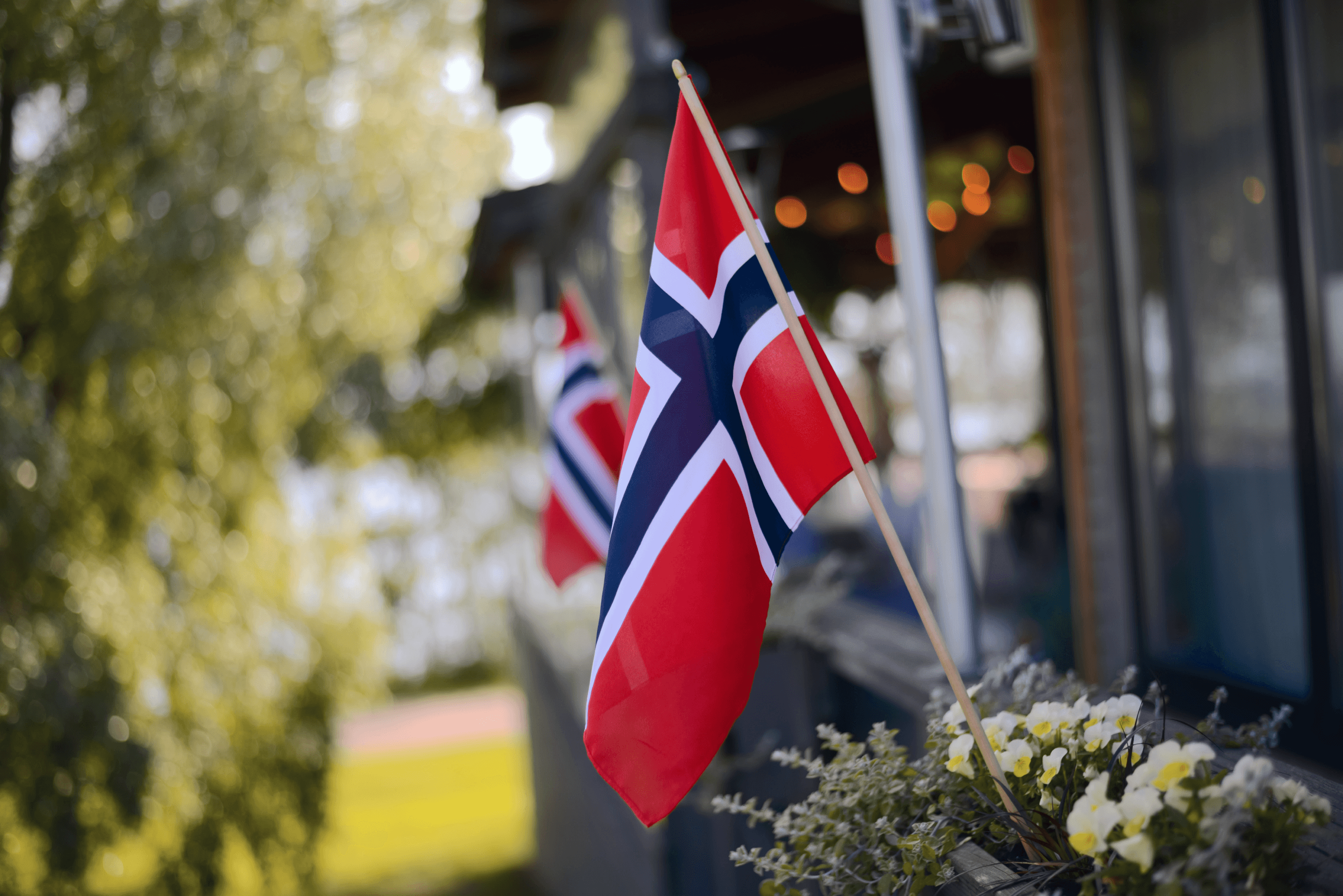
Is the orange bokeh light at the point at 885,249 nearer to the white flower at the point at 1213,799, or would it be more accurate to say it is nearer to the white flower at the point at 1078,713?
the white flower at the point at 1078,713

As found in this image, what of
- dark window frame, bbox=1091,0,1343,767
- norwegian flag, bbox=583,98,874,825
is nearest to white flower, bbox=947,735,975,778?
norwegian flag, bbox=583,98,874,825

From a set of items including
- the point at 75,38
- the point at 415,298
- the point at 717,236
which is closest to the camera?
the point at 717,236

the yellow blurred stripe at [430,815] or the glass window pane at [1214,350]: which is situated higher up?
the glass window pane at [1214,350]

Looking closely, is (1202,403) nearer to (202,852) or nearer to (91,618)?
(91,618)

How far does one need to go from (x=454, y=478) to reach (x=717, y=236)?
13.7m

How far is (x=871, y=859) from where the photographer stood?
164 centimetres

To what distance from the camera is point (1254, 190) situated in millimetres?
3109

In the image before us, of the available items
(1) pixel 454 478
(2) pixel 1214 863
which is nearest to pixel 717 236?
(2) pixel 1214 863

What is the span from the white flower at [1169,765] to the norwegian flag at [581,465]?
2.51m

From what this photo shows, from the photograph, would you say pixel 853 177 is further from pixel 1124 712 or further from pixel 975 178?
pixel 1124 712

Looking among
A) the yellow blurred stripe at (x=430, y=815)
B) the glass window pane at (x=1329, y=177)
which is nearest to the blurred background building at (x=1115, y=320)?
the glass window pane at (x=1329, y=177)

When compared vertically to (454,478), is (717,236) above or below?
above

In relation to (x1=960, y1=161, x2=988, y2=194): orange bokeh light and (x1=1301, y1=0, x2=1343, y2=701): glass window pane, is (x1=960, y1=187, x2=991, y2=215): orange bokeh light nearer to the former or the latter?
(x1=960, y1=161, x2=988, y2=194): orange bokeh light

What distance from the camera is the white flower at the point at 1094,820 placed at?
1278mm
